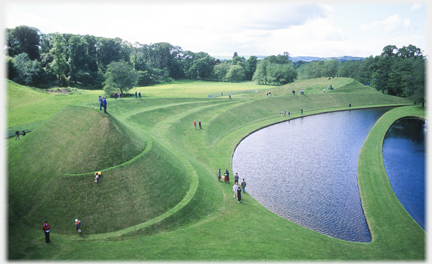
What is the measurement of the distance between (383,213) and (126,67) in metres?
68.1

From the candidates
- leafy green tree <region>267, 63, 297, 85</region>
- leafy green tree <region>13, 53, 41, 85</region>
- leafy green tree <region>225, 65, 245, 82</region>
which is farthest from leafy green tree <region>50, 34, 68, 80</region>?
leafy green tree <region>267, 63, 297, 85</region>

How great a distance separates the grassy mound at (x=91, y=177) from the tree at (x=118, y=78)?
134 feet

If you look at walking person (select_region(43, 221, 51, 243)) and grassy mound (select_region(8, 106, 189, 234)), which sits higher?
grassy mound (select_region(8, 106, 189, 234))

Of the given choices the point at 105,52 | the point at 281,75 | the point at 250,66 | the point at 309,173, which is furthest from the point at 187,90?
the point at 250,66

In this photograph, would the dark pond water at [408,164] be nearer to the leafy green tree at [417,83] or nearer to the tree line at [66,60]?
the leafy green tree at [417,83]

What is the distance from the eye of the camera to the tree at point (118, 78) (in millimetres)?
70812

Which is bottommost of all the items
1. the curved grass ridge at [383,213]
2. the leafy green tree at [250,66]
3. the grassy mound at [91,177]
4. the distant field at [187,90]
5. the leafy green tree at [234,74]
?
the curved grass ridge at [383,213]

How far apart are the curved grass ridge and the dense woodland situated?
58.6 metres

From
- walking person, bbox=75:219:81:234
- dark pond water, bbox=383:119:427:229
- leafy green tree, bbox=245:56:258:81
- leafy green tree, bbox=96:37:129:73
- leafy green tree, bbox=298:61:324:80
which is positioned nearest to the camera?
walking person, bbox=75:219:81:234

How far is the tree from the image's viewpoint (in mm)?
70812

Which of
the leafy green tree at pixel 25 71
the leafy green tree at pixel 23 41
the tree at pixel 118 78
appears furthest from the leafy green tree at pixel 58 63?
the tree at pixel 118 78

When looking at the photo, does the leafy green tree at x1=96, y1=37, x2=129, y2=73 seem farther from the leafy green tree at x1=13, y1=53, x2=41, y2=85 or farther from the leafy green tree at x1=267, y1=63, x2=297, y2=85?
the leafy green tree at x1=267, y1=63, x2=297, y2=85

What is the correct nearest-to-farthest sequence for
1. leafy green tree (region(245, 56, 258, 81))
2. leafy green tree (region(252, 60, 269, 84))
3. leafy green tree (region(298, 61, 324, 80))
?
leafy green tree (region(252, 60, 269, 84)), leafy green tree (region(298, 61, 324, 80)), leafy green tree (region(245, 56, 258, 81))

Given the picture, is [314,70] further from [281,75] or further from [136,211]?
[136,211]
